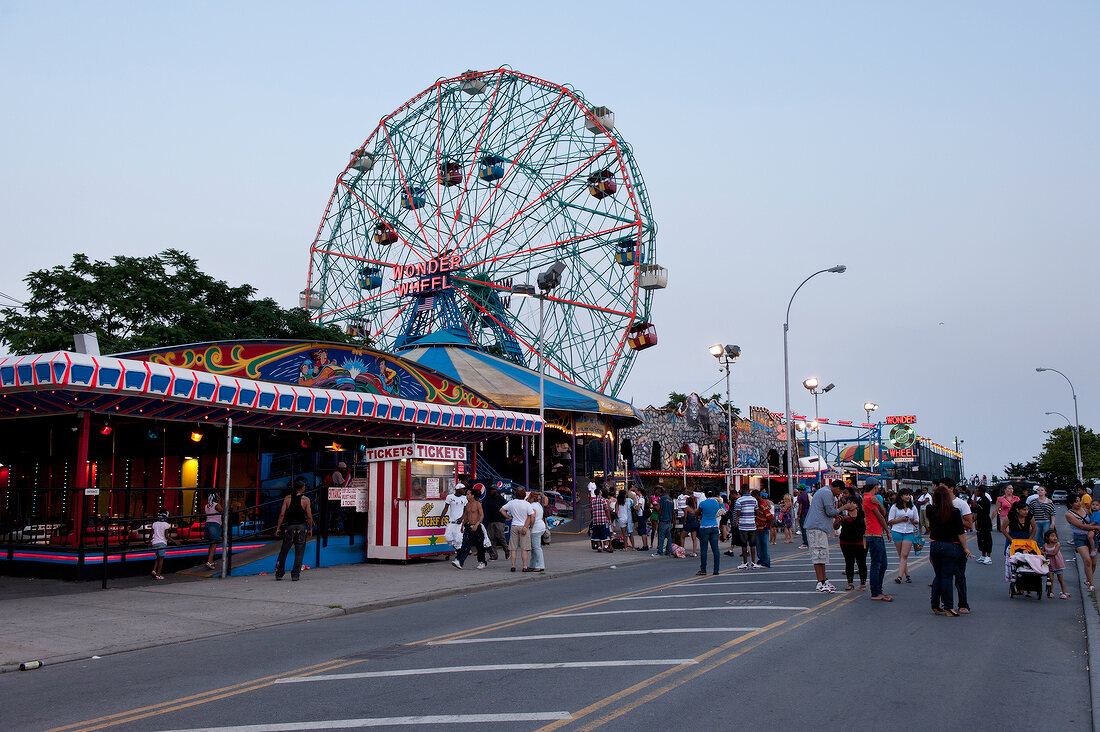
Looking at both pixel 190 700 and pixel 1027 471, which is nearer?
pixel 190 700

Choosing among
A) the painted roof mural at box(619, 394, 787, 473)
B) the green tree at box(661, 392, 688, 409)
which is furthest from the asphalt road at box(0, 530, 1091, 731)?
the green tree at box(661, 392, 688, 409)

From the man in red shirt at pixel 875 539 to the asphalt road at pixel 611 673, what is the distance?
19.2 inches

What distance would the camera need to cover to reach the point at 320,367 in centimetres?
2186

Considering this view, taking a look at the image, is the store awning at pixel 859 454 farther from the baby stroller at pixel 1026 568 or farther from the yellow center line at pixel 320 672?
the yellow center line at pixel 320 672

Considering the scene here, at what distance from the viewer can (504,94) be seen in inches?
1718

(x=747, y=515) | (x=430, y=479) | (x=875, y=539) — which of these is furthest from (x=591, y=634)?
(x=430, y=479)

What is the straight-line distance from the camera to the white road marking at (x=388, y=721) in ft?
20.5

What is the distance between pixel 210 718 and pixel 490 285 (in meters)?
33.7

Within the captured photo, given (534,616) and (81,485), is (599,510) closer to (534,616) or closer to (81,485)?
(534,616)

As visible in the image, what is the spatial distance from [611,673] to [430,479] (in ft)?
44.0

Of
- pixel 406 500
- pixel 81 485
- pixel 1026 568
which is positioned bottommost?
pixel 1026 568

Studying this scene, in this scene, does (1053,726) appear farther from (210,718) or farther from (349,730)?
(210,718)

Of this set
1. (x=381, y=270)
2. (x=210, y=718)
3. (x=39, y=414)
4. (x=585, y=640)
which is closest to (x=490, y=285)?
(x=381, y=270)

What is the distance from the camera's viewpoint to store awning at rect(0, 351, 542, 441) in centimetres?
1511
